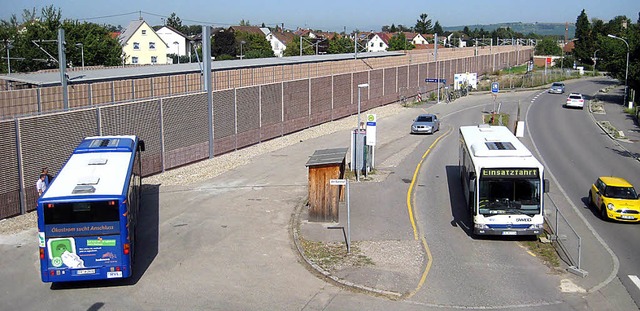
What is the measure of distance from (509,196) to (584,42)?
401 feet

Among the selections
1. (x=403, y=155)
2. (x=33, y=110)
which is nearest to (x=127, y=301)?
(x=33, y=110)

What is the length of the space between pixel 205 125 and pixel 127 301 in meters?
18.3

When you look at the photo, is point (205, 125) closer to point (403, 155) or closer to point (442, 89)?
point (403, 155)

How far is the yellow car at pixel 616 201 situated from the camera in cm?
2181

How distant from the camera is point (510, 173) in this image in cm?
1866

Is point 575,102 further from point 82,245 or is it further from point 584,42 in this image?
point 584,42

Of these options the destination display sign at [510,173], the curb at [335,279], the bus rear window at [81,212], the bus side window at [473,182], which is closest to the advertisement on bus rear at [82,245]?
the bus rear window at [81,212]

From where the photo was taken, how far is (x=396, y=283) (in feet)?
52.0

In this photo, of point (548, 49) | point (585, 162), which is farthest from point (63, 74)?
point (548, 49)

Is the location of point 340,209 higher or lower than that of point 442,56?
lower

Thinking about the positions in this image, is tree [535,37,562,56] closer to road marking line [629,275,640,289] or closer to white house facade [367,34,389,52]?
white house facade [367,34,389,52]

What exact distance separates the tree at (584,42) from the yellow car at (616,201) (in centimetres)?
11268

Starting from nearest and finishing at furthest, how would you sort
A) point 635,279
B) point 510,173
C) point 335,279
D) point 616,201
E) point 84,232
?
point 84,232
point 335,279
point 635,279
point 510,173
point 616,201

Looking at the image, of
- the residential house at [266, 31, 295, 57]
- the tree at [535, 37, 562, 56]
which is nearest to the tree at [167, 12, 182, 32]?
the residential house at [266, 31, 295, 57]
